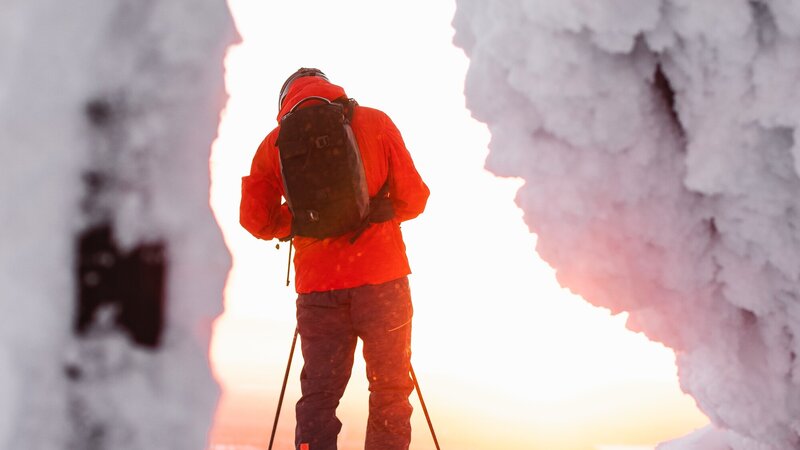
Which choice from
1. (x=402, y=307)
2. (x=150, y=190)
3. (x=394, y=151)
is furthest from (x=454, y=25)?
(x=150, y=190)

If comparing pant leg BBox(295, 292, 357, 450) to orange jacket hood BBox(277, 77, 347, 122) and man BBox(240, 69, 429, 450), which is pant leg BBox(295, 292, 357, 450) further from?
orange jacket hood BBox(277, 77, 347, 122)

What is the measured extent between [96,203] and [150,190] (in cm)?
15

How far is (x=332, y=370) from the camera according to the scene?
3.95 metres

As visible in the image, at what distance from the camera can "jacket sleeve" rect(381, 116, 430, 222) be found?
3.91m

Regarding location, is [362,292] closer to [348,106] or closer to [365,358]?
[365,358]

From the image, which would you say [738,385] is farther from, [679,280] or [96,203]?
[96,203]

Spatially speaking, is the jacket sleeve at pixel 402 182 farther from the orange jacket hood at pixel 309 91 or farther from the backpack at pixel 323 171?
the orange jacket hood at pixel 309 91

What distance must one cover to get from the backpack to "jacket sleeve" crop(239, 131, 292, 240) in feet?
0.76

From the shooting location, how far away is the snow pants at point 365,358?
383cm

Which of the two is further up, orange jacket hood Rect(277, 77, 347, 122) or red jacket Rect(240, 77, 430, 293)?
orange jacket hood Rect(277, 77, 347, 122)

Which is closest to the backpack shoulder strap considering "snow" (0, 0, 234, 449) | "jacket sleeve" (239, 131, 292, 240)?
"jacket sleeve" (239, 131, 292, 240)

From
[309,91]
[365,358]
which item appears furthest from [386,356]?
[309,91]

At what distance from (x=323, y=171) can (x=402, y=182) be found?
454mm

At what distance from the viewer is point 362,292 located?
3820 millimetres
